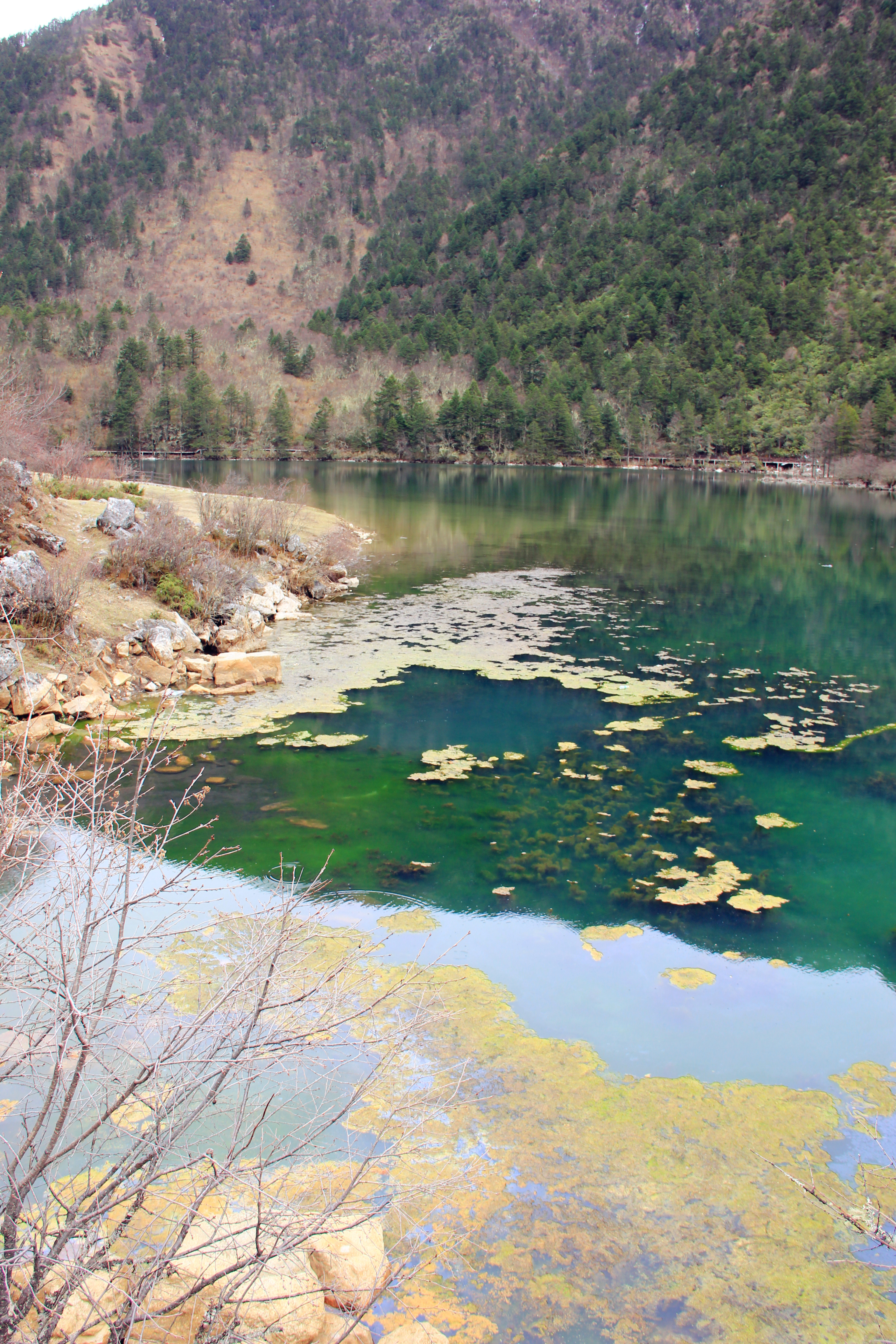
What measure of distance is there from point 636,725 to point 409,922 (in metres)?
6.92

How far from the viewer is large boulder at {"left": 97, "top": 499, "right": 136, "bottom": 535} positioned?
20.6 meters

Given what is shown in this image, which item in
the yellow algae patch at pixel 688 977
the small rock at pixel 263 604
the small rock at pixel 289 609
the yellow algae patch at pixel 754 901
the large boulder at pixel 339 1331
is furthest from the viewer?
the small rock at pixel 289 609

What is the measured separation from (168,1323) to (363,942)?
4714 millimetres

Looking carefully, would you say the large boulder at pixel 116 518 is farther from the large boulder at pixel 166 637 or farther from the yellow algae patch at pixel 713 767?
the yellow algae patch at pixel 713 767

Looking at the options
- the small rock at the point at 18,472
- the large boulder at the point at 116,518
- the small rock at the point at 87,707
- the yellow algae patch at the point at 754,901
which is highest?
the small rock at the point at 18,472

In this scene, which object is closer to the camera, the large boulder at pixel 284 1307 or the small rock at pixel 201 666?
the large boulder at pixel 284 1307

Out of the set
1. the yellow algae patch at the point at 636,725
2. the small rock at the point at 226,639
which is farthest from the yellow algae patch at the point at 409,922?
the small rock at the point at 226,639

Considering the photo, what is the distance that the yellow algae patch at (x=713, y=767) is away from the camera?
12930mm

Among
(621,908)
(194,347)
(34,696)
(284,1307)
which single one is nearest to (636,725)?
(621,908)

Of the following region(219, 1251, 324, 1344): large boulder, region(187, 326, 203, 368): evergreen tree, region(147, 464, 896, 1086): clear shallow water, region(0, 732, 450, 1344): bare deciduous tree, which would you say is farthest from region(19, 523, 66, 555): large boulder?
region(187, 326, 203, 368): evergreen tree

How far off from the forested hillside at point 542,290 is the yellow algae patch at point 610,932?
67.5m

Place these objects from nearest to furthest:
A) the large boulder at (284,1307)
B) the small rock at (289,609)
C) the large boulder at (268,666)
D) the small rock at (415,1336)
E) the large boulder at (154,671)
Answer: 1. the large boulder at (284,1307)
2. the small rock at (415,1336)
3. the large boulder at (154,671)
4. the large boulder at (268,666)
5. the small rock at (289,609)

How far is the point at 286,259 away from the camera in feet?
605

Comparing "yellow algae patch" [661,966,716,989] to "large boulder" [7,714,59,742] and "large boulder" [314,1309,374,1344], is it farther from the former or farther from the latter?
"large boulder" [7,714,59,742]
